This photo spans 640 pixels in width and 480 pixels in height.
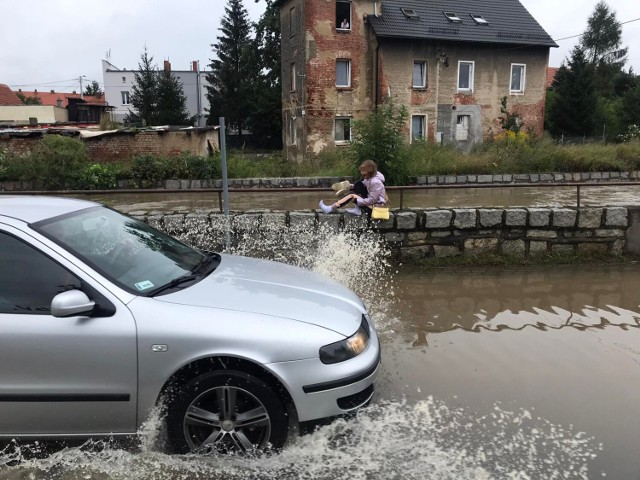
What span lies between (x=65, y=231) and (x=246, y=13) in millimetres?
52435

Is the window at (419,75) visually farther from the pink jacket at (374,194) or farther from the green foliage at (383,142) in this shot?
the pink jacket at (374,194)

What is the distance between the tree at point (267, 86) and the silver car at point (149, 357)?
42.7 metres

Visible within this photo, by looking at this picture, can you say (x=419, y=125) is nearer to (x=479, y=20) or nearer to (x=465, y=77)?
(x=465, y=77)

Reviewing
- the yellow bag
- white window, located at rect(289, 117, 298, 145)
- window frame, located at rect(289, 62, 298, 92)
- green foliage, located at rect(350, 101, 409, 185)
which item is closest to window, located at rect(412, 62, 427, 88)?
window frame, located at rect(289, 62, 298, 92)

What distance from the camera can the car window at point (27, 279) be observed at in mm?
3045

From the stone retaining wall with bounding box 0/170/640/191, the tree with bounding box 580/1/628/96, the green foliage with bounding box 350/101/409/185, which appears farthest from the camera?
the tree with bounding box 580/1/628/96

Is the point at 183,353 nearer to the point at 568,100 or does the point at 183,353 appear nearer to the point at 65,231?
the point at 65,231

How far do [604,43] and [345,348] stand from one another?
230ft

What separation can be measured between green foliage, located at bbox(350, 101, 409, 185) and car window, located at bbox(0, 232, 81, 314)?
51.5ft

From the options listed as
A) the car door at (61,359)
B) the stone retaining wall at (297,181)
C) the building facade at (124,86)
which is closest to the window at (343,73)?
the stone retaining wall at (297,181)

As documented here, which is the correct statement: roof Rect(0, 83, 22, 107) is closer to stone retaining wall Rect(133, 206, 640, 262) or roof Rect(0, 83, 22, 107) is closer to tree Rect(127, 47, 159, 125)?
tree Rect(127, 47, 159, 125)

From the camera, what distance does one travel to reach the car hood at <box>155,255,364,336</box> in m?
3.17

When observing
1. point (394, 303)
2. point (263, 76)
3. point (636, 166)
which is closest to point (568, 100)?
point (636, 166)

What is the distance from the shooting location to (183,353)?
9.67 feet
